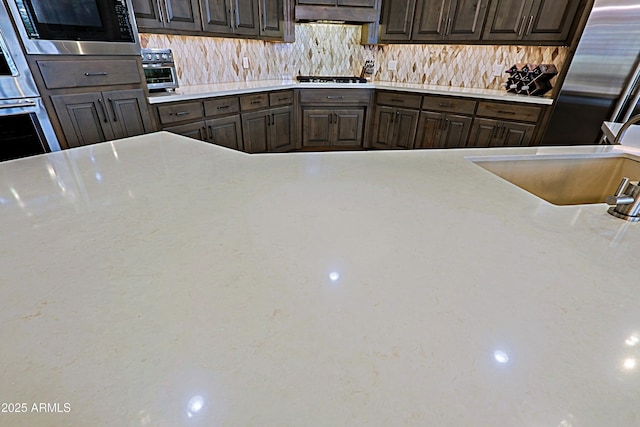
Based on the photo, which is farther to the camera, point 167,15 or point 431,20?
point 431,20

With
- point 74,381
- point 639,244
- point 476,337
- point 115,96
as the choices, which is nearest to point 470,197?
point 639,244

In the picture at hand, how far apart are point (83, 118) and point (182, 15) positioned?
1183 mm

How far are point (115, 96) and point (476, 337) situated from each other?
8.57 ft

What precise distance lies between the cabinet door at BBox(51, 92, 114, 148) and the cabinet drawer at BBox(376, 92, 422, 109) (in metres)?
2.64

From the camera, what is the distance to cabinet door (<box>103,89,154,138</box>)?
2.16 m

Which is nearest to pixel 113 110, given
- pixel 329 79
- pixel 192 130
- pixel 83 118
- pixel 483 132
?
pixel 83 118

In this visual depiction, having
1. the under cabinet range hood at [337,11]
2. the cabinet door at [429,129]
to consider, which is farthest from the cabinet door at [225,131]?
the cabinet door at [429,129]

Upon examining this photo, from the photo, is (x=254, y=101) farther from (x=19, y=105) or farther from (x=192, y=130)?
(x=19, y=105)

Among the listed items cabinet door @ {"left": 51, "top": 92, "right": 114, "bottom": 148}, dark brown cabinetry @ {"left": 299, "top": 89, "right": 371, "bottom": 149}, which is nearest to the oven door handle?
cabinet door @ {"left": 51, "top": 92, "right": 114, "bottom": 148}

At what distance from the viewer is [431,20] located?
3088mm

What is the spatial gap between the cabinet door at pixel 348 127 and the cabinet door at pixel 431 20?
97cm

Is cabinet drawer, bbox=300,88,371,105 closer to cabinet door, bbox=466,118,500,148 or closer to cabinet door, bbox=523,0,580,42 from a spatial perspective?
cabinet door, bbox=466,118,500,148

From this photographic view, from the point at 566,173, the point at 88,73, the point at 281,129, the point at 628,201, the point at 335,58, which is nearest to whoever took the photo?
the point at 628,201

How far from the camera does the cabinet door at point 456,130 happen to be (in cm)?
298
